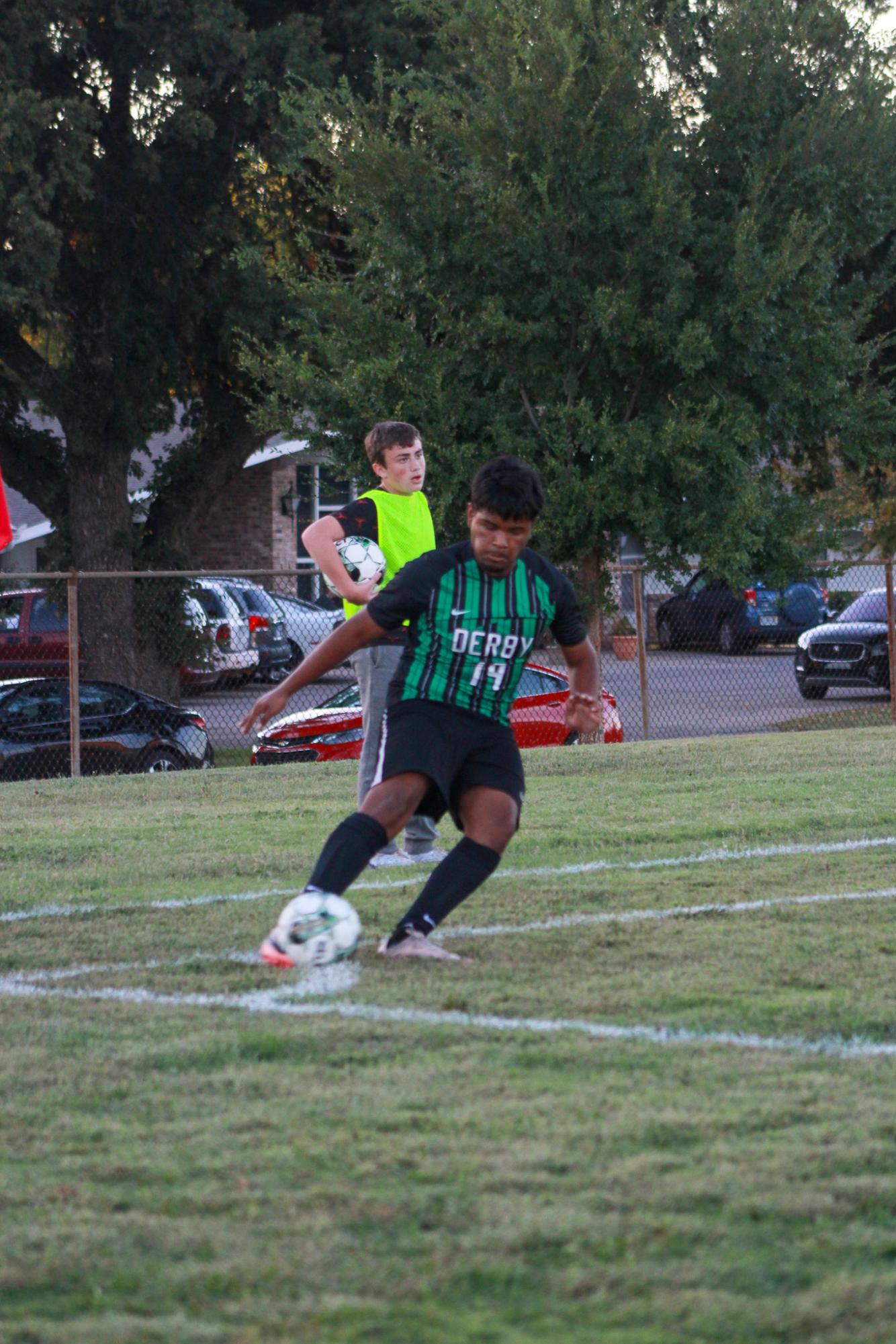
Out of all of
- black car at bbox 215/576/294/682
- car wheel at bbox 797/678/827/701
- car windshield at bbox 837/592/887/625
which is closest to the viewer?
car wheel at bbox 797/678/827/701

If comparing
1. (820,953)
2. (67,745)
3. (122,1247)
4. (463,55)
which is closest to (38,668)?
(67,745)

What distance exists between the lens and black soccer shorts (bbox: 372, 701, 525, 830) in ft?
17.7

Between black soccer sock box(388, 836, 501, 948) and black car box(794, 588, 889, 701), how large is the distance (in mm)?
16275

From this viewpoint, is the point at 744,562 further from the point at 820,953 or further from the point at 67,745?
the point at 820,953

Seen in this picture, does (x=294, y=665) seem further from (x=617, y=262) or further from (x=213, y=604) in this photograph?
(x=617, y=262)

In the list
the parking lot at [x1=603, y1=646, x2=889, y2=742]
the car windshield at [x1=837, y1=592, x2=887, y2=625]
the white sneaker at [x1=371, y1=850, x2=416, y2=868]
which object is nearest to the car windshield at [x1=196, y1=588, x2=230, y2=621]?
the parking lot at [x1=603, y1=646, x2=889, y2=742]

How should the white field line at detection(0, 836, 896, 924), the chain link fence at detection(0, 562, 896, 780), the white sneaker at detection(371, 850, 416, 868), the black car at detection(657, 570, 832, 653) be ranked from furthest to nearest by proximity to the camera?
the black car at detection(657, 570, 832, 653), the chain link fence at detection(0, 562, 896, 780), the white sneaker at detection(371, 850, 416, 868), the white field line at detection(0, 836, 896, 924)

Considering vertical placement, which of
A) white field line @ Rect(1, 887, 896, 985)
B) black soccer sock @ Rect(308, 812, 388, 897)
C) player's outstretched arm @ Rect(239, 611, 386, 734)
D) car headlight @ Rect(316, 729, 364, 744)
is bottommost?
white field line @ Rect(1, 887, 896, 985)

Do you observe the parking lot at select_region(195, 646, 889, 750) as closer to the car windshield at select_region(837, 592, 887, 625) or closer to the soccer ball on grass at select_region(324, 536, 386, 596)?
the car windshield at select_region(837, 592, 887, 625)

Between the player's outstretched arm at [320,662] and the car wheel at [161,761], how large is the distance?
11623mm

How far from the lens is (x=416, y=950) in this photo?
213 inches

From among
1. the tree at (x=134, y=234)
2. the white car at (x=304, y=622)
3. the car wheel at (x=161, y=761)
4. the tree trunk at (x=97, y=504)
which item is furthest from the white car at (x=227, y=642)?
the car wheel at (x=161, y=761)

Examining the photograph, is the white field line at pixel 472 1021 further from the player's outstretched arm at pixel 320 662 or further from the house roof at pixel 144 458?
the house roof at pixel 144 458

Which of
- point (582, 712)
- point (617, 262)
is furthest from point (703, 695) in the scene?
point (582, 712)
